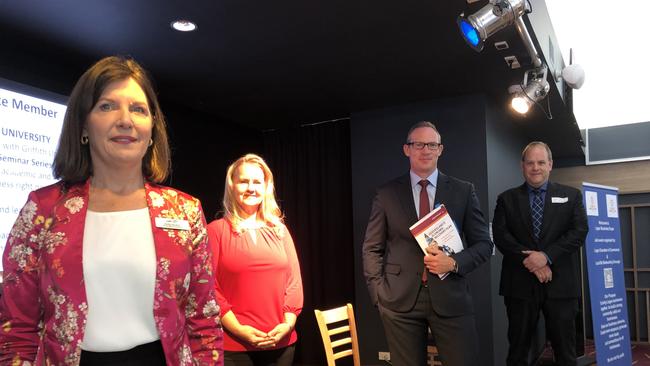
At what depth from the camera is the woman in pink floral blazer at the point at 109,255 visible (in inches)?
42.4

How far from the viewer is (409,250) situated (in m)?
2.44

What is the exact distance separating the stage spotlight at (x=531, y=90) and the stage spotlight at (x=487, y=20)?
90 centimetres

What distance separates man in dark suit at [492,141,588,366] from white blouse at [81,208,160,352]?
2.67 metres

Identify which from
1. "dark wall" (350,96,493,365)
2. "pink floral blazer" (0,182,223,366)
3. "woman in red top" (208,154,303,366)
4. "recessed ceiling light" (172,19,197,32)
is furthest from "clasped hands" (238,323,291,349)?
"dark wall" (350,96,493,365)

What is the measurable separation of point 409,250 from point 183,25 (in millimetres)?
1863

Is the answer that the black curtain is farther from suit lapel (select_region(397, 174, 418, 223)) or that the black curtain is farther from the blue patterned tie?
suit lapel (select_region(397, 174, 418, 223))

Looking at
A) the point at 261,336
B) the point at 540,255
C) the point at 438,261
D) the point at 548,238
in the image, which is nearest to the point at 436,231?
the point at 438,261

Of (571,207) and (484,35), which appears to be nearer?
(484,35)

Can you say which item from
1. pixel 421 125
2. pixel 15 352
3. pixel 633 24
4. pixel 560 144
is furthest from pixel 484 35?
pixel 560 144

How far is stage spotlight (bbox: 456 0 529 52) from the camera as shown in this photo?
8.36 feet

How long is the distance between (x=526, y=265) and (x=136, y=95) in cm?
275

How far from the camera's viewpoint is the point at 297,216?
18.3 feet

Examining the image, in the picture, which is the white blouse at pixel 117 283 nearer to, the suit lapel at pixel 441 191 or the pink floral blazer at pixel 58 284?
the pink floral blazer at pixel 58 284

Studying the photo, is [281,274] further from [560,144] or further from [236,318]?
[560,144]
